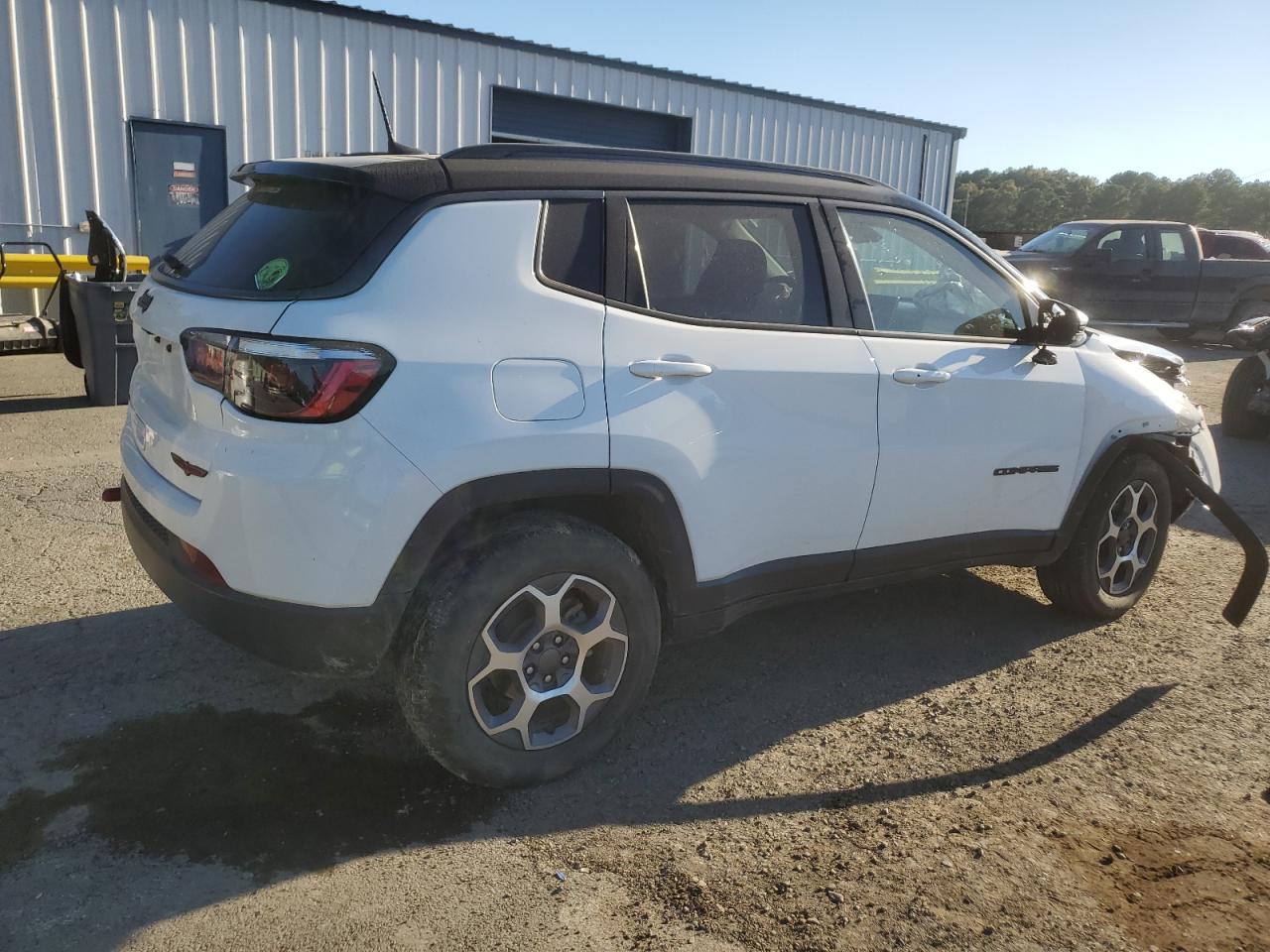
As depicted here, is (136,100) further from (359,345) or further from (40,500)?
(359,345)

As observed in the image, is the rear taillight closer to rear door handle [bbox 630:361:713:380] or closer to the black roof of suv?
the black roof of suv

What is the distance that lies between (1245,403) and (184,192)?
1196 cm

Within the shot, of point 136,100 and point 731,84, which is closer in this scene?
point 136,100

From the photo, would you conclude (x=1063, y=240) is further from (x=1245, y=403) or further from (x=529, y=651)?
(x=529, y=651)

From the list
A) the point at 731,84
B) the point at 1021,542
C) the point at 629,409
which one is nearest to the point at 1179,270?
the point at 731,84

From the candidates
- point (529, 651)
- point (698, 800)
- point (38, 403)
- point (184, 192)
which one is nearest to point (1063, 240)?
point (184, 192)

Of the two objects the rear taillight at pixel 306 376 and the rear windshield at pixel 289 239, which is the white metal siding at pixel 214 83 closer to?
the rear windshield at pixel 289 239

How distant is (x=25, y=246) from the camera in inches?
472

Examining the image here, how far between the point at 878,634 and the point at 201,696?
2629 mm

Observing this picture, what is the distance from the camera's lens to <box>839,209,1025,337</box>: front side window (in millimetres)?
3695

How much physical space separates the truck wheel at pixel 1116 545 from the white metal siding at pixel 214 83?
11.4 meters

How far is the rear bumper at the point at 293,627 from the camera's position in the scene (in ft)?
8.82

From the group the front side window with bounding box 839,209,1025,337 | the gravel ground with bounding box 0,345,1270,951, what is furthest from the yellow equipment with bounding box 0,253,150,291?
the front side window with bounding box 839,209,1025,337

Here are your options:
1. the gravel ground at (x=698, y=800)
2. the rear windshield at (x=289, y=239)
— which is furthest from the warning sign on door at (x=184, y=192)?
the rear windshield at (x=289, y=239)
